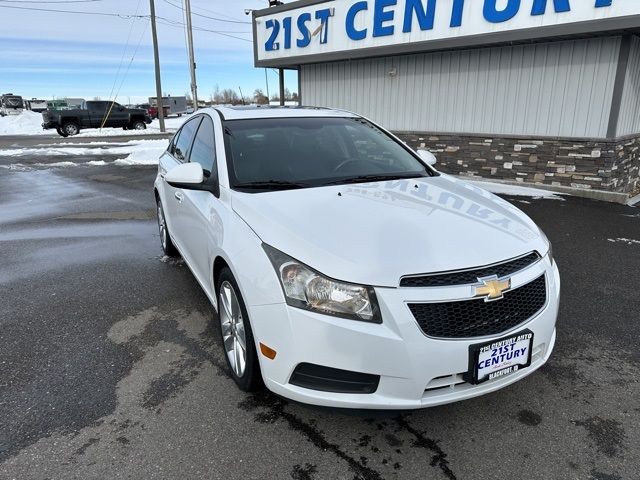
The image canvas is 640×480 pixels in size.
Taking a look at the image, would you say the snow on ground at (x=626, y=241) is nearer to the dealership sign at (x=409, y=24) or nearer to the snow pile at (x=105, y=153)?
the dealership sign at (x=409, y=24)

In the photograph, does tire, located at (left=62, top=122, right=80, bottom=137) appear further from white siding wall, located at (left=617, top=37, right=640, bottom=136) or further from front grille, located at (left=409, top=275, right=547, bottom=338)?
front grille, located at (left=409, top=275, right=547, bottom=338)

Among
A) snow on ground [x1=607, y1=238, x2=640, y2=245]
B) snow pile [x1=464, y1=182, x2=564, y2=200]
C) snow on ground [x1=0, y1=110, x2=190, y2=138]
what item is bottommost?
snow on ground [x1=607, y1=238, x2=640, y2=245]

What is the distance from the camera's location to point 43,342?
135 inches

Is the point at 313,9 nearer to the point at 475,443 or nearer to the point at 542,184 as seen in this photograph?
the point at 542,184

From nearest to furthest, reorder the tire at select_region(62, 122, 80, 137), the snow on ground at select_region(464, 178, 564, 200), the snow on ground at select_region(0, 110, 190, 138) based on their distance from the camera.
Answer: the snow on ground at select_region(464, 178, 564, 200) → the tire at select_region(62, 122, 80, 137) → the snow on ground at select_region(0, 110, 190, 138)

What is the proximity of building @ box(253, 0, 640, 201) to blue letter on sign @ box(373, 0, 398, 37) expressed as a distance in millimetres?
21

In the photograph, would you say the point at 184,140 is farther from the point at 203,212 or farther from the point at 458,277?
the point at 458,277

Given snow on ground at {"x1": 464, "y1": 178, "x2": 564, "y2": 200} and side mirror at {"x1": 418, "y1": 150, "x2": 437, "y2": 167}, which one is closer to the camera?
side mirror at {"x1": 418, "y1": 150, "x2": 437, "y2": 167}

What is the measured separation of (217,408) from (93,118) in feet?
95.6

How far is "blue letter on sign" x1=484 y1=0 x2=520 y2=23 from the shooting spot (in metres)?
7.96

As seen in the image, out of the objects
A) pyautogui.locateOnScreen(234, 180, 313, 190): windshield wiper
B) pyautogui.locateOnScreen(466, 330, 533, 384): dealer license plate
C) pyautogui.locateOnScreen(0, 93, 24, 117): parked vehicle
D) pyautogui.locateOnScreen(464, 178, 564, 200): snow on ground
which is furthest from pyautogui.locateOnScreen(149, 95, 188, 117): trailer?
pyautogui.locateOnScreen(466, 330, 533, 384): dealer license plate

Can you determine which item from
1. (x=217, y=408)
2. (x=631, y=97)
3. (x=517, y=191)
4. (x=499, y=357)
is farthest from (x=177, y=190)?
(x=631, y=97)

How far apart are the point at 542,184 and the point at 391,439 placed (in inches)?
302

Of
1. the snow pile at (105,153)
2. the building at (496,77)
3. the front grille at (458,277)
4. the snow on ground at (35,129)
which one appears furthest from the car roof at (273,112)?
the snow on ground at (35,129)
